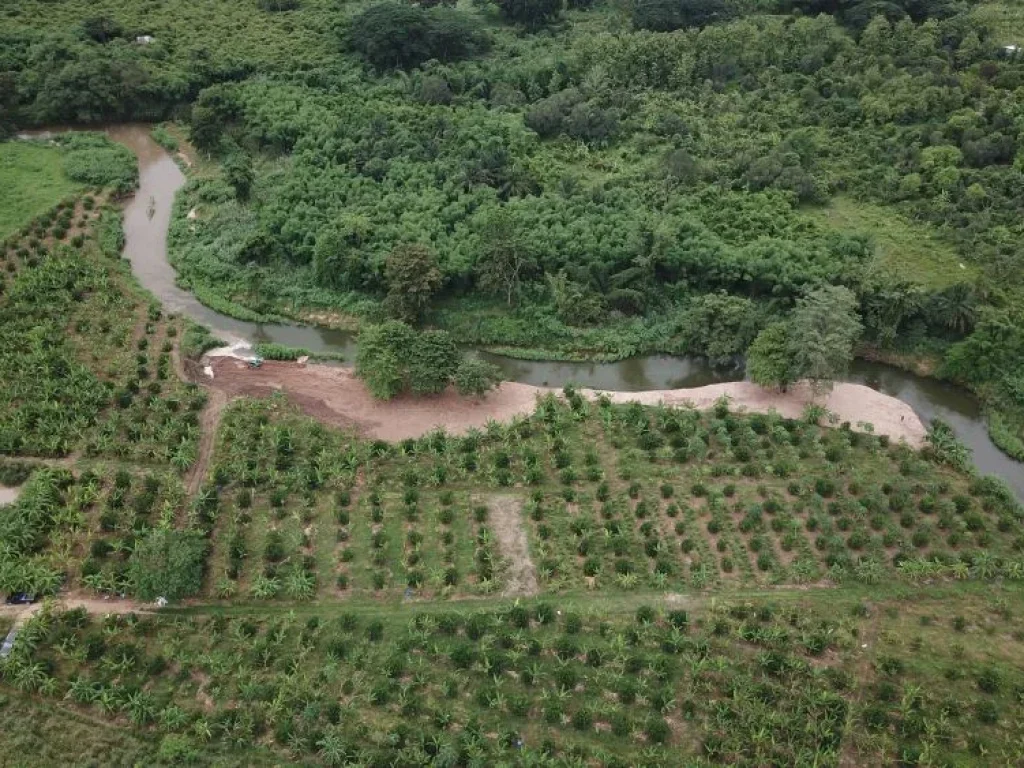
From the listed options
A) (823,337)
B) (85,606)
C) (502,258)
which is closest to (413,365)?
(502,258)

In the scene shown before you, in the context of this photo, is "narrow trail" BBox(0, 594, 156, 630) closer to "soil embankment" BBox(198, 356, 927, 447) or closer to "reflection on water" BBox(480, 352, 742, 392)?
"soil embankment" BBox(198, 356, 927, 447)

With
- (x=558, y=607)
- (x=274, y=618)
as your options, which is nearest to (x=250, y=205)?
(x=274, y=618)

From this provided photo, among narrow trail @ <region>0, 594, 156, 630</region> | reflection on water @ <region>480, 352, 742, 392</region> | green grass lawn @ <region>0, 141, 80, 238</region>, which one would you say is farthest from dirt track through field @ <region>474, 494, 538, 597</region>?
green grass lawn @ <region>0, 141, 80, 238</region>

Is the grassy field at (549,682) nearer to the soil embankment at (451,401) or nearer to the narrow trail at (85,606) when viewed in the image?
the narrow trail at (85,606)

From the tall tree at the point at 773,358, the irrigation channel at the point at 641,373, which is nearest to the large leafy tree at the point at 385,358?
the irrigation channel at the point at 641,373

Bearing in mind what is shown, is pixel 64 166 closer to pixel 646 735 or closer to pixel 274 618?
pixel 274 618

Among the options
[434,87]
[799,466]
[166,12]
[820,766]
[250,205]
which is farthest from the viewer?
[166,12]
